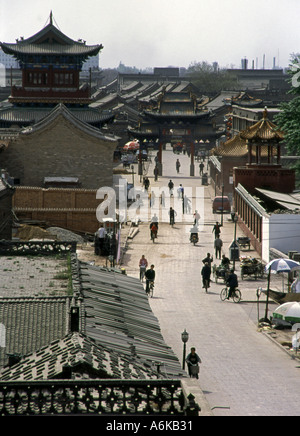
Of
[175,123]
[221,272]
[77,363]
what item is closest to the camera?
[77,363]

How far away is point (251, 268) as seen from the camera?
3825 centimetres

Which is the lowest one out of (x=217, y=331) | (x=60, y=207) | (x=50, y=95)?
(x=217, y=331)

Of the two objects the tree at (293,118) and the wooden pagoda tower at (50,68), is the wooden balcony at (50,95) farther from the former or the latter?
the tree at (293,118)

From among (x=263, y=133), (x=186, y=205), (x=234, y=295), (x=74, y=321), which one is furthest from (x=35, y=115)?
(x=74, y=321)

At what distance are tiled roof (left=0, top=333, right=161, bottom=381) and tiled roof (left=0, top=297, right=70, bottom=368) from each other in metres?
0.83

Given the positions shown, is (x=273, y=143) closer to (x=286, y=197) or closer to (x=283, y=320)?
(x=286, y=197)

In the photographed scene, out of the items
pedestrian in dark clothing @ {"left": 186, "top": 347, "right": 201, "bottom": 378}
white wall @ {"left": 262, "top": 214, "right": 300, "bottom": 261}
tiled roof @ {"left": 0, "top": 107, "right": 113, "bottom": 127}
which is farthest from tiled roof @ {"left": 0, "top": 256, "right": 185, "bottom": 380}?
tiled roof @ {"left": 0, "top": 107, "right": 113, "bottom": 127}

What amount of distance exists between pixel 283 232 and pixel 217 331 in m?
13.1

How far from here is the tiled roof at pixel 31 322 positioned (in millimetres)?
15128

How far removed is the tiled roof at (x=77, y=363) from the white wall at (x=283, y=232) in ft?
89.0

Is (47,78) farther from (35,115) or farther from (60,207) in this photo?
(60,207)

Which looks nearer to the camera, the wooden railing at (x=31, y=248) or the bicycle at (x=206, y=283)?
the wooden railing at (x=31, y=248)

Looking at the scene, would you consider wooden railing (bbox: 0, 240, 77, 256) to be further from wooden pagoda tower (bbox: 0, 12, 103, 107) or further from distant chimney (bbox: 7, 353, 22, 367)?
wooden pagoda tower (bbox: 0, 12, 103, 107)

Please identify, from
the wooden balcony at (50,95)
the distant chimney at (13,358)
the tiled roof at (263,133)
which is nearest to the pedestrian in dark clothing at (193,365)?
the distant chimney at (13,358)
